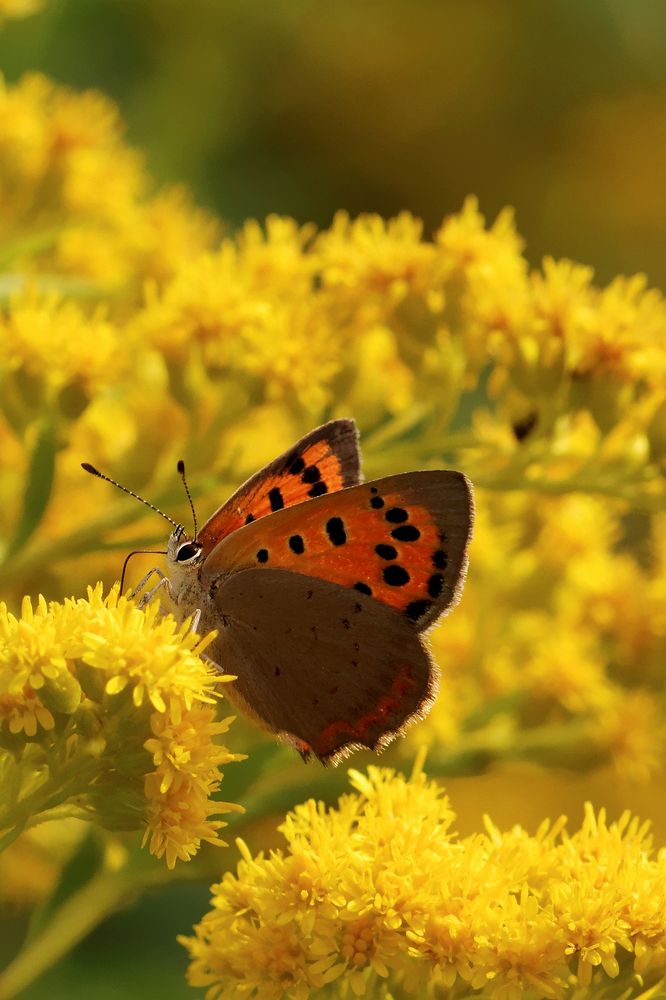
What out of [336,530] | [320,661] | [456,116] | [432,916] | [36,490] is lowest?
[432,916]

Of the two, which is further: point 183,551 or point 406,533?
point 183,551

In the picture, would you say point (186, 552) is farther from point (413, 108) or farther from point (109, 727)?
point (413, 108)

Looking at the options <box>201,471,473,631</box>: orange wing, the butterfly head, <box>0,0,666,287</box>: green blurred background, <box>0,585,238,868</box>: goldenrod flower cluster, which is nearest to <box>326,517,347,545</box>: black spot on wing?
<box>201,471,473,631</box>: orange wing

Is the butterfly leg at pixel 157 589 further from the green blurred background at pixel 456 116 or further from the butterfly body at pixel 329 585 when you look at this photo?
the green blurred background at pixel 456 116

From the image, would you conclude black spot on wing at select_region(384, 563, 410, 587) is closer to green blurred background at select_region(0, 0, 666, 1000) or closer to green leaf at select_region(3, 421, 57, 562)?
green leaf at select_region(3, 421, 57, 562)

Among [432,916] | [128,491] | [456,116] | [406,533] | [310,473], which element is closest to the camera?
[432,916]

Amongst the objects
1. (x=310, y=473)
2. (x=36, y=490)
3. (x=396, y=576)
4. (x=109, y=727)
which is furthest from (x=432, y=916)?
(x=36, y=490)

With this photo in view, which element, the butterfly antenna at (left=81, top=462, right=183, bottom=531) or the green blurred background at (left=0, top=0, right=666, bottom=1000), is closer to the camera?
the butterfly antenna at (left=81, top=462, right=183, bottom=531)
